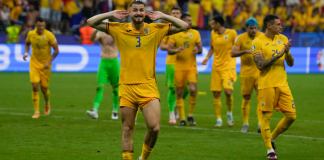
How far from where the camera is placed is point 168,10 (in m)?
40.0

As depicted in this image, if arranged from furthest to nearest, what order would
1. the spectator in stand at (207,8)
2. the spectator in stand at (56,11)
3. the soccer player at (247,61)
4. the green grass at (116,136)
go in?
the spectator in stand at (207,8) → the spectator in stand at (56,11) → the soccer player at (247,61) → the green grass at (116,136)

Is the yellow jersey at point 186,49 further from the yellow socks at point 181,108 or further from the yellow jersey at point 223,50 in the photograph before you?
the yellow socks at point 181,108

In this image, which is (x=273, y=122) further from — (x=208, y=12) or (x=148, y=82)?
(x=208, y=12)

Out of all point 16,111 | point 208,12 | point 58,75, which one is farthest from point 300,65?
point 16,111

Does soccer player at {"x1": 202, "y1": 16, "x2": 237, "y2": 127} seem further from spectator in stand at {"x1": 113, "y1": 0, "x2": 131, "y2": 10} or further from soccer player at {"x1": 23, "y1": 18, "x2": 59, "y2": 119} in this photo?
spectator in stand at {"x1": 113, "y1": 0, "x2": 131, "y2": 10}

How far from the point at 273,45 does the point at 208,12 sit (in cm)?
2763

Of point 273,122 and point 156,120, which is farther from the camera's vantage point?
point 273,122

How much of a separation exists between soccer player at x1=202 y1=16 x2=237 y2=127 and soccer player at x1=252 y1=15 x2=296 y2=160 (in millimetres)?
4704

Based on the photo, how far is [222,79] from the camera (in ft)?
61.8

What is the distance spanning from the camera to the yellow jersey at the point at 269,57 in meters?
13.9

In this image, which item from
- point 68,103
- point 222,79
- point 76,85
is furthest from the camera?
point 76,85

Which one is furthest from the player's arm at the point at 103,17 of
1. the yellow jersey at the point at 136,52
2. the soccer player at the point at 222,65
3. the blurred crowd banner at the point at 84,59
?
the blurred crowd banner at the point at 84,59

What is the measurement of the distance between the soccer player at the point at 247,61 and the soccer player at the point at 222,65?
2.62ft

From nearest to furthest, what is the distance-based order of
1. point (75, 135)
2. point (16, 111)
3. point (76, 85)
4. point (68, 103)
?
1. point (75, 135)
2. point (16, 111)
3. point (68, 103)
4. point (76, 85)
